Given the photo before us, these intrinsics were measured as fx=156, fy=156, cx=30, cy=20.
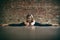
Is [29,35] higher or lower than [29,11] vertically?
lower

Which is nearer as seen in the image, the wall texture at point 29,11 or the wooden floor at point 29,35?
the wooden floor at point 29,35

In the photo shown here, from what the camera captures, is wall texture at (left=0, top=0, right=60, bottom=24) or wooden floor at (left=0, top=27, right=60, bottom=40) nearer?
wooden floor at (left=0, top=27, right=60, bottom=40)

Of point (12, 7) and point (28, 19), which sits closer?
point (28, 19)

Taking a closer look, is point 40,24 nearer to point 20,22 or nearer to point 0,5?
point 20,22

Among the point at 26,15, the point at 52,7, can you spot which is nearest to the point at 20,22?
the point at 26,15

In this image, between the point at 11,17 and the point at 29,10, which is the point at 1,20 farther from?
A: the point at 29,10

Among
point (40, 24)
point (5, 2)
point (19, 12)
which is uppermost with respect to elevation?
point (5, 2)

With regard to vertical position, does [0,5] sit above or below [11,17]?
above

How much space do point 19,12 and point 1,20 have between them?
29.5 inches

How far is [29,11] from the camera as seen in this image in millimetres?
5953

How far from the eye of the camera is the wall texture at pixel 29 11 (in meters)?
5.94

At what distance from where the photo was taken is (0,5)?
237 inches

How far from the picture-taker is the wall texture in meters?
5.94

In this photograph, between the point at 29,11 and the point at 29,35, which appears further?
the point at 29,11
